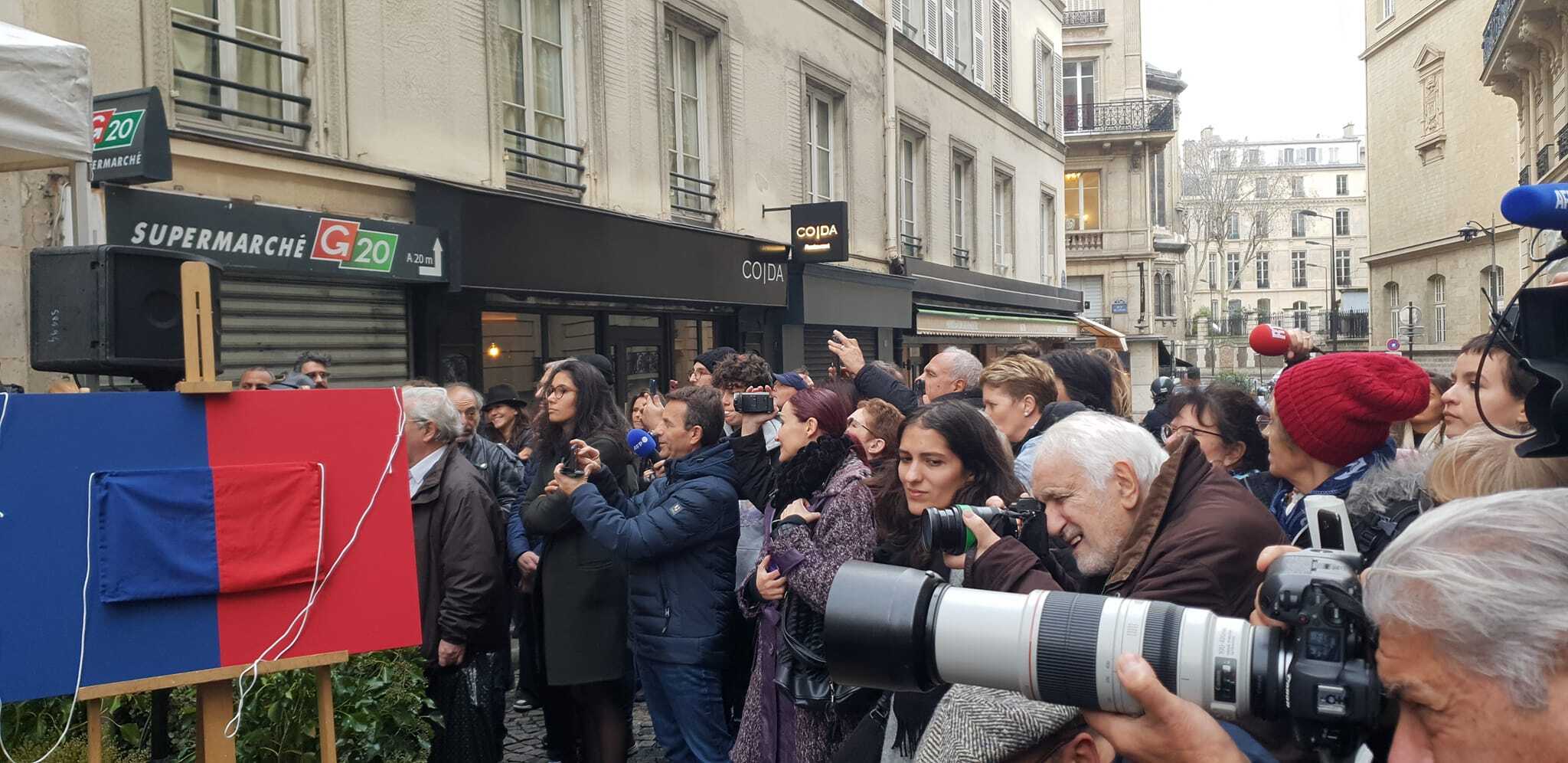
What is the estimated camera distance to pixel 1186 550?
232 centimetres

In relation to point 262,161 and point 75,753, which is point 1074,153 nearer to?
point 262,161

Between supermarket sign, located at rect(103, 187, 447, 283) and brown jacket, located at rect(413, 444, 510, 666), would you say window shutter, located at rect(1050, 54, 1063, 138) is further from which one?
brown jacket, located at rect(413, 444, 510, 666)

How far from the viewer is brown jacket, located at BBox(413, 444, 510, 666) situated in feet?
14.1

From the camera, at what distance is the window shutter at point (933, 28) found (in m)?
19.6

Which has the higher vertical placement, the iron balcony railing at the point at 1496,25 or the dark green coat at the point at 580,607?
the iron balcony railing at the point at 1496,25

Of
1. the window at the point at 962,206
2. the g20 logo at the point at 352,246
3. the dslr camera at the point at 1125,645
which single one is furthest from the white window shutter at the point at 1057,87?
the dslr camera at the point at 1125,645

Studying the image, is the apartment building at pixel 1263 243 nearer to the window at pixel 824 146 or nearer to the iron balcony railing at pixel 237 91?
the window at pixel 824 146

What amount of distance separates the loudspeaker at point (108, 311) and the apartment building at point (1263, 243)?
2202 inches

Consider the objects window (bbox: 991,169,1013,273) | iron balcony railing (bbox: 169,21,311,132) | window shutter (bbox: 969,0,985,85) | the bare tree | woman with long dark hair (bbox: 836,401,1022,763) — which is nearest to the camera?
woman with long dark hair (bbox: 836,401,1022,763)

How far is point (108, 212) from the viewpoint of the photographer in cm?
643

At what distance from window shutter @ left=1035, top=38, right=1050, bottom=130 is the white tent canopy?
23.7 meters

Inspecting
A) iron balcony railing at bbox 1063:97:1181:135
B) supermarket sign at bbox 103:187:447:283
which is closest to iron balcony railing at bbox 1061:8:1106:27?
iron balcony railing at bbox 1063:97:1181:135

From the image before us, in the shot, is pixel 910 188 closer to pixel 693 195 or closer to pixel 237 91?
pixel 693 195

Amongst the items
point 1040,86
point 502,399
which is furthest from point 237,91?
point 1040,86
